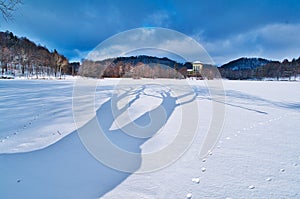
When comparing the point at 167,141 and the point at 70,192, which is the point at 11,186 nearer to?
the point at 70,192

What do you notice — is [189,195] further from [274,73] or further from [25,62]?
[274,73]

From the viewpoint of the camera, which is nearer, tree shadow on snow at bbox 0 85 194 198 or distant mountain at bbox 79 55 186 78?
tree shadow on snow at bbox 0 85 194 198

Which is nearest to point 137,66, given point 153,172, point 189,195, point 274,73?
point 153,172

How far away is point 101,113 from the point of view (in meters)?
6.36

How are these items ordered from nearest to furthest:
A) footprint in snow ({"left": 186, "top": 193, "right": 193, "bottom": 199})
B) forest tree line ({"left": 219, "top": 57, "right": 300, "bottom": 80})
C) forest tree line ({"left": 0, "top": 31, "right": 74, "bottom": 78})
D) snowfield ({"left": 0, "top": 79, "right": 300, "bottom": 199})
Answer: footprint in snow ({"left": 186, "top": 193, "right": 193, "bottom": 199})
snowfield ({"left": 0, "top": 79, "right": 300, "bottom": 199})
forest tree line ({"left": 0, "top": 31, "right": 74, "bottom": 78})
forest tree line ({"left": 219, "top": 57, "right": 300, "bottom": 80})

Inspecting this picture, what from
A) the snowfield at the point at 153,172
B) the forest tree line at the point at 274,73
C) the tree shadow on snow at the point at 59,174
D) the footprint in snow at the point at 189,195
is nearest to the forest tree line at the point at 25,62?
the forest tree line at the point at 274,73

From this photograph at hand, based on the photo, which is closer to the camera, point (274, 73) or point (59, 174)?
point (59, 174)

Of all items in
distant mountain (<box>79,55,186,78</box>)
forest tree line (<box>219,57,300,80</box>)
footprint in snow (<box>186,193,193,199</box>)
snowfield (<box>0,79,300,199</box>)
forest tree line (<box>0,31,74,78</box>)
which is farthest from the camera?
forest tree line (<box>219,57,300,80</box>)

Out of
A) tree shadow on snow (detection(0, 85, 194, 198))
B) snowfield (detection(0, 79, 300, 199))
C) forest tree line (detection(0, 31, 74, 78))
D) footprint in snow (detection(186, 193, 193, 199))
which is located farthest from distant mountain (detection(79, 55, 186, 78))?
forest tree line (detection(0, 31, 74, 78))

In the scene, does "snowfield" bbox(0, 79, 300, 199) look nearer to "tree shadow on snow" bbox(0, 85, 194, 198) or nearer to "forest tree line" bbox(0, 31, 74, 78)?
"tree shadow on snow" bbox(0, 85, 194, 198)

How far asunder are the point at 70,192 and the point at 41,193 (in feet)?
1.10

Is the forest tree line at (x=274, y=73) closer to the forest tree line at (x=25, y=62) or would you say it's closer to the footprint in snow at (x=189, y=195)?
the forest tree line at (x=25, y=62)

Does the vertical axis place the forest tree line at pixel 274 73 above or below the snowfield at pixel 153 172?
above

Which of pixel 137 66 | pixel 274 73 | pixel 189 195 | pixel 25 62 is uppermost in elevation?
pixel 25 62
